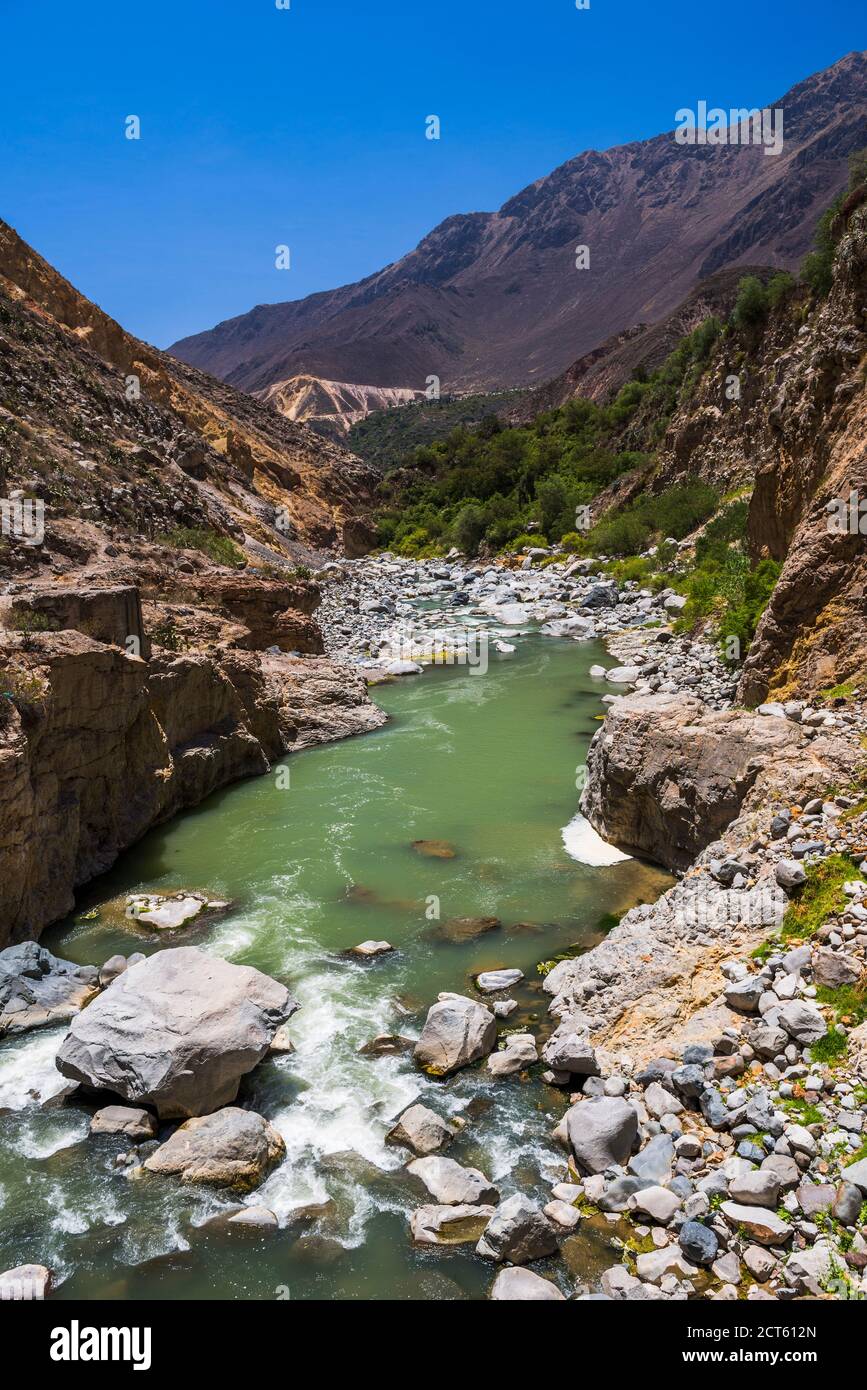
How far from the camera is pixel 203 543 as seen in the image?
2344 centimetres

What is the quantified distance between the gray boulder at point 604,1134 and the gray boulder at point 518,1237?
62 cm

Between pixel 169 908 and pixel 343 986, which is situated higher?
pixel 169 908

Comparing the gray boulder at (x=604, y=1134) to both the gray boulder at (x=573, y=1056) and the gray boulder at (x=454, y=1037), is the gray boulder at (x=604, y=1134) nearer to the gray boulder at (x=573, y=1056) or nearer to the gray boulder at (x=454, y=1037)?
the gray boulder at (x=573, y=1056)

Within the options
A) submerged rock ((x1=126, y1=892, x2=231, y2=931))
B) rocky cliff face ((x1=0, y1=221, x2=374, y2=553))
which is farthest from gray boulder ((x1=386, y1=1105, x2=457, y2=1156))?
Result: rocky cliff face ((x1=0, y1=221, x2=374, y2=553))

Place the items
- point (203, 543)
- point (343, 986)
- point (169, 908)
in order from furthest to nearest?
point (203, 543) → point (169, 908) → point (343, 986)

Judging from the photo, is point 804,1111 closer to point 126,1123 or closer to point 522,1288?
point 522,1288

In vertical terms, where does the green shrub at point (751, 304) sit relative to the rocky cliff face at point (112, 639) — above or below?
above

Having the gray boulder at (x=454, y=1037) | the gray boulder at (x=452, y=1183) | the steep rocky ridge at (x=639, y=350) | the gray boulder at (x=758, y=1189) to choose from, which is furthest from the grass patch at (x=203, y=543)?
the steep rocky ridge at (x=639, y=350)

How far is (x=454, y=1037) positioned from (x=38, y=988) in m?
4.16

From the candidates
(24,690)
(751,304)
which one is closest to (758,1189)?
(24,690)

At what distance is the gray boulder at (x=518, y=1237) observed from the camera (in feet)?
17.7

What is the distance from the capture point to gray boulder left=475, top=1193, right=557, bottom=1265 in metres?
5.40

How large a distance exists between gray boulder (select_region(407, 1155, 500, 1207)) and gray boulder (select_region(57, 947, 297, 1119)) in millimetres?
1728
